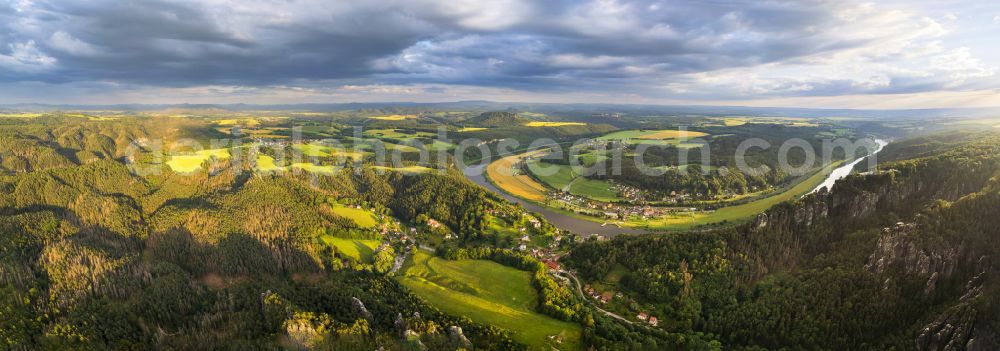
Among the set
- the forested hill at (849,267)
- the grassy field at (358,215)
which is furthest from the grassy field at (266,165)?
the forested hill at (849,267)

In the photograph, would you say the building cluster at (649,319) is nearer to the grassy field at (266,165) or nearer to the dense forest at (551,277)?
the dense forest at (551,277)

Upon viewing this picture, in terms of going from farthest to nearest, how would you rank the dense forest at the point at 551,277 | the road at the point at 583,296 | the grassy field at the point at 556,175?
the grassy field at the point at 556,175, the road at the point at 583,296, the dense forest at the point at 551,277

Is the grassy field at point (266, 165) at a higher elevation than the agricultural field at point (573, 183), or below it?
higher

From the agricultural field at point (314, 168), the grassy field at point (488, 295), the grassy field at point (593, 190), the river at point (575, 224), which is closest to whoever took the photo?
the grassy field at point (488, 295)

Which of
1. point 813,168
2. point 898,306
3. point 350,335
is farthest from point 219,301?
point 813,168

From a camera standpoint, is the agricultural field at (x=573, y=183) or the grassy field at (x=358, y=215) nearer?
the grassy field at (x=358, y=215)

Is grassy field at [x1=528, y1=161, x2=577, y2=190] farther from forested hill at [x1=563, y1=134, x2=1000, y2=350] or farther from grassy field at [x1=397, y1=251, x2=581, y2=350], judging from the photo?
grassy field at [x1=397, y1=251, x2=581, y2=350]
